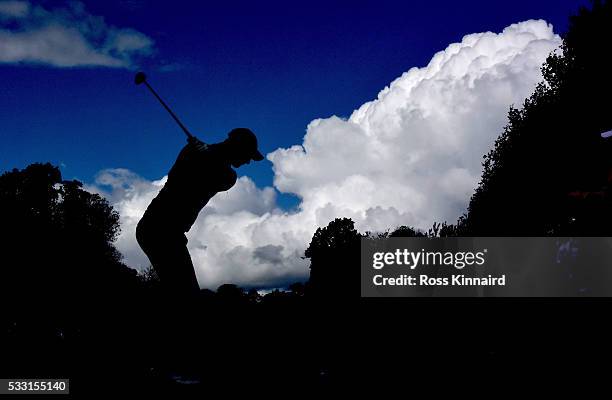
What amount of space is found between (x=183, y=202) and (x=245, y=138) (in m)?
1.12

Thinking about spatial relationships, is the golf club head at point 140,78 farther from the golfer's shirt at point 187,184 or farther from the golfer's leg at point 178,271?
the golfer's leg at point 178,271

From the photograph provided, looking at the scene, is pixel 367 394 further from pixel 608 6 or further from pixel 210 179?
pixel 608 6

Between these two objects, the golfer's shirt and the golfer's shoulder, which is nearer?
the golfer's shirt

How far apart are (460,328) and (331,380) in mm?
3180

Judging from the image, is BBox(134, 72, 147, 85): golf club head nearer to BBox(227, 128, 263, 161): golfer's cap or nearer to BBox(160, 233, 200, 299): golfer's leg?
BBox(227, 128, 263, 161): golfer's cap

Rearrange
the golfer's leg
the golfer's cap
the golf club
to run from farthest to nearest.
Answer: the golf club, the golfer's cap, the golfer's leg

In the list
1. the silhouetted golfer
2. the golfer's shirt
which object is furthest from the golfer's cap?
the golfer's shirt

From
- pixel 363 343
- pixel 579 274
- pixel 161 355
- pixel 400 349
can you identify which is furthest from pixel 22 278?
pixel 579 274

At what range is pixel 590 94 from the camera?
25.2 m

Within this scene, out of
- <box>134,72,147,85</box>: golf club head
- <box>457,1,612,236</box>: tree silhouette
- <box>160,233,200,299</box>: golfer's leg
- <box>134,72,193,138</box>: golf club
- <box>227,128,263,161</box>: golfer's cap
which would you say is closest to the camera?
<box>160,233,200,299</box>: golfer's leg

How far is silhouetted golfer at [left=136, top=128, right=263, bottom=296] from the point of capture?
16.9 feet

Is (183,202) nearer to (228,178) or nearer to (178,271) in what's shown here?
(228,178)

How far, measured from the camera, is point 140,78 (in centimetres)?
816

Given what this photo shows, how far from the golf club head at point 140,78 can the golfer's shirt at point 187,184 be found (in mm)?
3520
